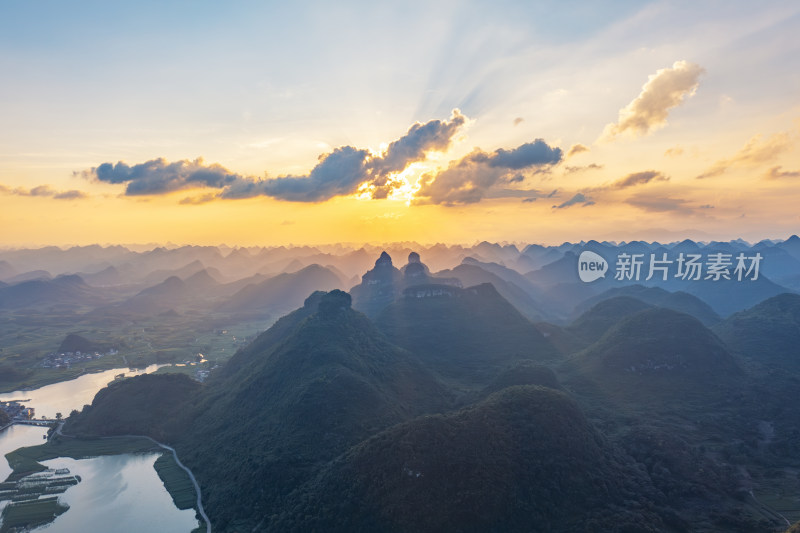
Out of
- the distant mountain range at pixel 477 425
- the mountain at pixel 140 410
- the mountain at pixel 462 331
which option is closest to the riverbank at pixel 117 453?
the mountain at pixel 140 410

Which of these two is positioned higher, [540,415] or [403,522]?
[540,415]

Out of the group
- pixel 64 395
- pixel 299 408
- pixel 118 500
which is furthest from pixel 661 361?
pixel 64 395

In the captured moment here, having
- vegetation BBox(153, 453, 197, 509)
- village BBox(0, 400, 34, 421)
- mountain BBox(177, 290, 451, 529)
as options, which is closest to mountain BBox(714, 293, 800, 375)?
mountain BBox(177, 290, 451, 529)

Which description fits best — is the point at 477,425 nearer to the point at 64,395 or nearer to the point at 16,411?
the point at 16,411

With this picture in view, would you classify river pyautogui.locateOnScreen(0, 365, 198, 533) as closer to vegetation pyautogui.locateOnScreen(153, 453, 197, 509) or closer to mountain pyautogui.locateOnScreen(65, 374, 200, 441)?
vegetation pyautogui.locateOnScreen(153, 453, 197, 509)

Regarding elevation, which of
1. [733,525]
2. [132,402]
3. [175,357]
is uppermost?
[733,525]

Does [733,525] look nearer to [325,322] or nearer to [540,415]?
[540,415]

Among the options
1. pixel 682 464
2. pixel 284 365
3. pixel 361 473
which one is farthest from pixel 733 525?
pixel 284 365
